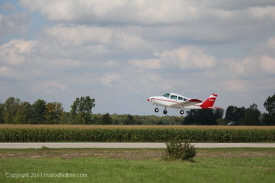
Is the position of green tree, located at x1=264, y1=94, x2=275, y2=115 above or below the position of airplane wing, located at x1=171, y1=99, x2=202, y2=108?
above

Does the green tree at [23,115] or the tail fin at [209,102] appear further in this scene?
the green tree at [23,115]

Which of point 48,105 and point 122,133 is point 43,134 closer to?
point 122,133

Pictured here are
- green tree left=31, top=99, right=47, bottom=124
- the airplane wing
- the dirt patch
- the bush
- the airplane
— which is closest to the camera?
the bush

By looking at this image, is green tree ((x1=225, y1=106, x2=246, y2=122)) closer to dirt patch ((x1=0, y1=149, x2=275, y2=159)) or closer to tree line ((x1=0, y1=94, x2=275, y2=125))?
tree line ((x1=0, y1=94, x2=275, y2=125))

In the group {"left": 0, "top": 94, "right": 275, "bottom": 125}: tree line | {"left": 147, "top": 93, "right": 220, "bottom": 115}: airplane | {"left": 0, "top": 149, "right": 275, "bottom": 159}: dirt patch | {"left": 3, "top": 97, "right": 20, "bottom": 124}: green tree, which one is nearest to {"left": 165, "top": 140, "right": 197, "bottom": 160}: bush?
{"left": 0, "top": 149, "right": 275, "bottom": 159}: dirt patch

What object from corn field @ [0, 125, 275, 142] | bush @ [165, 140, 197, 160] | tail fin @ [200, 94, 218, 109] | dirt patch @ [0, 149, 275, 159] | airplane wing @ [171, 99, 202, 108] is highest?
tail fin @ [200, 94, 218, 109]

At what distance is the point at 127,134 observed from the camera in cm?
5078

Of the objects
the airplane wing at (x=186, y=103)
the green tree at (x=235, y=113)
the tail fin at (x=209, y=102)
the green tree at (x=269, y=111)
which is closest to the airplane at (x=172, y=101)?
the airplane wing at (x=186, y=103)

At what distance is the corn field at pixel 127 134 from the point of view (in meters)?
48.4

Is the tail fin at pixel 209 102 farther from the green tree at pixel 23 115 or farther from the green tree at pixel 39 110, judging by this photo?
the green tree at pixel 39 110

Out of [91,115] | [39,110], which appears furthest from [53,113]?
[91,115]

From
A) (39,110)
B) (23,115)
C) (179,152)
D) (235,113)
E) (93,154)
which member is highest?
(235,113)

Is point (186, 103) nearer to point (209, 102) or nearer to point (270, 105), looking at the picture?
point (209, 102)

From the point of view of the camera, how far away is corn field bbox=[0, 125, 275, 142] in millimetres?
48406
